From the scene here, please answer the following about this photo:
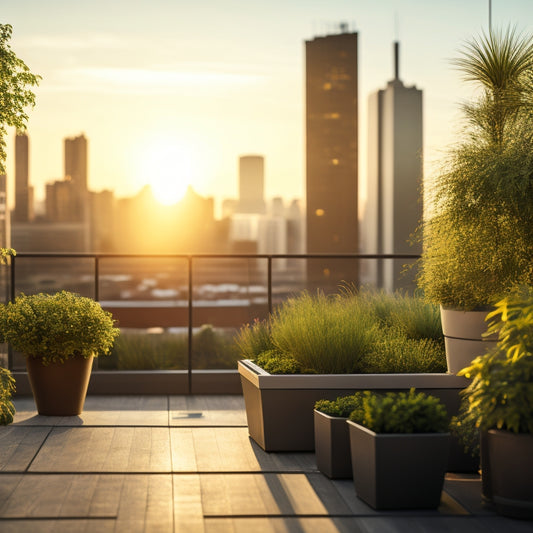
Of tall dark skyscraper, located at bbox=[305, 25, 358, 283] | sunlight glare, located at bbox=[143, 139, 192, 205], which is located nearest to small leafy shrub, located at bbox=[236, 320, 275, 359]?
sunlight glare, located at bbox=[143, 139, 192, 205]

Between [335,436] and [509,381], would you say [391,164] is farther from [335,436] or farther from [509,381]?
[509,381]

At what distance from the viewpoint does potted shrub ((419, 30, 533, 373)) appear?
4.34 metres

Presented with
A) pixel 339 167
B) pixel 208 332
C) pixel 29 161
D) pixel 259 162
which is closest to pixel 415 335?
pixel 208 332

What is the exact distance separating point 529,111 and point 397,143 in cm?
3741

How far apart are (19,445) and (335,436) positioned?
75.4 inches

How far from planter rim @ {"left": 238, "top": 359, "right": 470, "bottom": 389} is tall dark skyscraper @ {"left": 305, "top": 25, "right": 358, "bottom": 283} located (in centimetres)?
4708

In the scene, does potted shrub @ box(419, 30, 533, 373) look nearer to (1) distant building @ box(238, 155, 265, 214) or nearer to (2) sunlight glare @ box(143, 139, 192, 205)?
(2) sunlight glare @ box(143, 139, 192, 205)

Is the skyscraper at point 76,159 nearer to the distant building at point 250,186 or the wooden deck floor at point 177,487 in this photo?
the distant building at point 250,186

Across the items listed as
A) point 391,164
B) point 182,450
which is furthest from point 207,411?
point 391,164

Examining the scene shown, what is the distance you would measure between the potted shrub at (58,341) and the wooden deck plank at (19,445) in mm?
426

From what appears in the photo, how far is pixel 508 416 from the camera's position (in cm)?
345

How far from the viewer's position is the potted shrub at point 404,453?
358 centimetres

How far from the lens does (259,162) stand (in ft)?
150

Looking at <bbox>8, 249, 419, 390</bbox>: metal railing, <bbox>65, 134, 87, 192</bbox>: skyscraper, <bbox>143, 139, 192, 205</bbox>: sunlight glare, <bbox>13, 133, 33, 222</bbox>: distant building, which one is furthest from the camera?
<bbox>65, 134, 87, 192</bbox>: skyscraper
